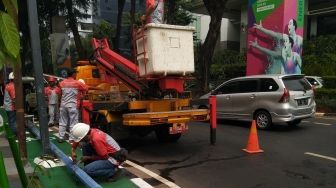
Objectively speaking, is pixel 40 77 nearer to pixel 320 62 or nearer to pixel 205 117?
pixel 205 117

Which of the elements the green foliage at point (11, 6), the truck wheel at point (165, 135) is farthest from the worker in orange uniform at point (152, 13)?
the green foliage at point (11, 6)

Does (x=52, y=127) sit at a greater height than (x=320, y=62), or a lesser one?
lesser

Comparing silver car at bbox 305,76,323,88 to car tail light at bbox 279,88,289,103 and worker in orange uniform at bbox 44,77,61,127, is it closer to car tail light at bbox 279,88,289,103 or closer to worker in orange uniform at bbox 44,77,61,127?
car tail light at bbox 279,88,289,103

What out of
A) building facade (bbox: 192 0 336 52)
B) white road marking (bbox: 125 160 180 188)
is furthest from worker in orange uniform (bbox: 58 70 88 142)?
building facade (bbox: 192 0 336 52)

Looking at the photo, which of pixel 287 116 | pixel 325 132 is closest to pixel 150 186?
pixel 287 116

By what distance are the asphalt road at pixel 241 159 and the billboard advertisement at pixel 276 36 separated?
29.3 feet

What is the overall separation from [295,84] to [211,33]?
899 centimetres

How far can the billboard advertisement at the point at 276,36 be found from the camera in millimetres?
20422

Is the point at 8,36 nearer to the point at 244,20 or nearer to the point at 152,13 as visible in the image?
the point at 152,13

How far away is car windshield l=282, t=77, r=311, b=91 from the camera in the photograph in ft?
38.9

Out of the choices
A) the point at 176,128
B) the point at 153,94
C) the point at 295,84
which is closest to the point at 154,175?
the point at 176,128

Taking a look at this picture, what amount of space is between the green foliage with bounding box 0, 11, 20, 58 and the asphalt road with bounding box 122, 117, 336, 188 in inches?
221

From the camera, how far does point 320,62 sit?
25.5m

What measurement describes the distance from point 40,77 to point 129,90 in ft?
9.16
